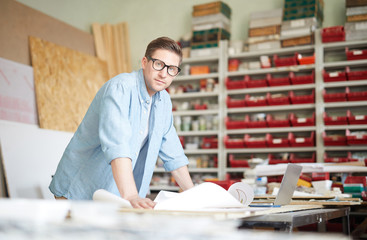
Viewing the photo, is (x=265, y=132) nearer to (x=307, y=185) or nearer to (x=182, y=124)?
(x=182, y=124)

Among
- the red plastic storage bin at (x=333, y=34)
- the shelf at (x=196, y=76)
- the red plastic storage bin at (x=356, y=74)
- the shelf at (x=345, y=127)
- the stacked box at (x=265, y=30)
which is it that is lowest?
the shelf at (x=345, y=127)

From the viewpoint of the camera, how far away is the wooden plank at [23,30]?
4730mm

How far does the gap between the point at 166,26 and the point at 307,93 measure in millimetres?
2389

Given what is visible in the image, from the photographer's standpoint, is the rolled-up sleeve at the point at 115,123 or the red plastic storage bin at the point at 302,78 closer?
the rolled-up sleeve at the point at 115,123

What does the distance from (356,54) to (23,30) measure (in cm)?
390

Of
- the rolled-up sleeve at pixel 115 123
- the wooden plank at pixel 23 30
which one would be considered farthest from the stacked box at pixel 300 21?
the rolled-up sleeve at pixel 115 123

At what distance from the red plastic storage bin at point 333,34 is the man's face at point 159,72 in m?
3.77

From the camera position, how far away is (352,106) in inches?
198

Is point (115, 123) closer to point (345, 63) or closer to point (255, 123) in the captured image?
point (255, 123)

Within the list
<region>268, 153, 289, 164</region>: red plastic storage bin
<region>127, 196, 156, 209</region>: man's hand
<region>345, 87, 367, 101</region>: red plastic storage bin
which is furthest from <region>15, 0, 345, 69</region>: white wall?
<region>127, 196, 156, 209</region>: man's hand

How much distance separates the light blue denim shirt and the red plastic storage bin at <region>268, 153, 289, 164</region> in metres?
3.36

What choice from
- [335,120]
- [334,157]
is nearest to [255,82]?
[335,120]

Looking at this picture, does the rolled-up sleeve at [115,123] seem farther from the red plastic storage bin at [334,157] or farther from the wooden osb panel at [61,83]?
the red plastic storage bin at [334,157]

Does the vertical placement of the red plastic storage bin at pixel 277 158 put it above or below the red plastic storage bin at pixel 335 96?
below
